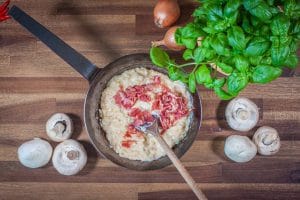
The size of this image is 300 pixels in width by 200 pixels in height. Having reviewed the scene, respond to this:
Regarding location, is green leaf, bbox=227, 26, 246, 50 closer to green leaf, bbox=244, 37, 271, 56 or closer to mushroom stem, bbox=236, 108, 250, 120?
green leaf, bbox=244, 37, 271, 56

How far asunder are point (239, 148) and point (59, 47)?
646 mm

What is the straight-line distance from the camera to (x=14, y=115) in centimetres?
151

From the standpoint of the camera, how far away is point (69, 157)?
4.56ft

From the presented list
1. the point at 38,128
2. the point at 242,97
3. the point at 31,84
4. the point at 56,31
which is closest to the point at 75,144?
the point at 38,128

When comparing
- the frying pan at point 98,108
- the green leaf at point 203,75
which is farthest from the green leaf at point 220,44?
the frying pan at point 98,108

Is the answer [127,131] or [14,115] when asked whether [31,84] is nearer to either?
[14,115]

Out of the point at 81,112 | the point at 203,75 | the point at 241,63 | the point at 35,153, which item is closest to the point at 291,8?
the point at 241,63

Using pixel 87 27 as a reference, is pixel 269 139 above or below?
below

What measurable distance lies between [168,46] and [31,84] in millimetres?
488

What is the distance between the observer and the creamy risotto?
4.55 ft

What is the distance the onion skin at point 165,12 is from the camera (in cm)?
142

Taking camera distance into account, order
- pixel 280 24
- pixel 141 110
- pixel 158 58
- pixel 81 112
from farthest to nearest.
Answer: pixel 81 112, pixel 141 110, pixel 158 58, pixel 280 24

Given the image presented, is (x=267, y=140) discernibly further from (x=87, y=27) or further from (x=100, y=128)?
(x=87, y=27)

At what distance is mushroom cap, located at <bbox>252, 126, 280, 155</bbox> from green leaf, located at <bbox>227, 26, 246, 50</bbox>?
0.53 m
